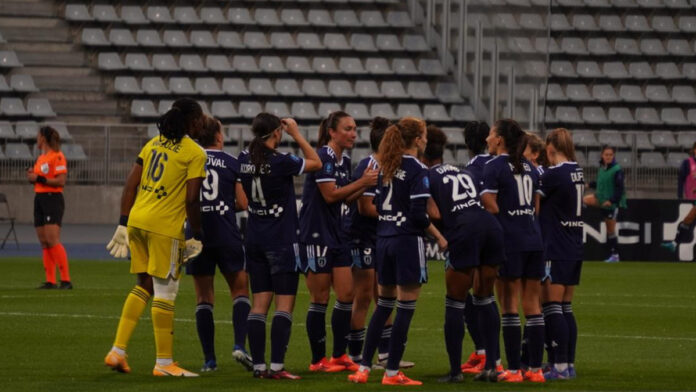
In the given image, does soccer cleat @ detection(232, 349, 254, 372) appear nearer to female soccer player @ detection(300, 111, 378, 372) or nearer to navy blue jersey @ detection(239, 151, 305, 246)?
female soccer player @ detection(300, 111, 378, 372)

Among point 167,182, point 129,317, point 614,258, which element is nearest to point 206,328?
point 129,317

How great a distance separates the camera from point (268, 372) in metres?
9.73

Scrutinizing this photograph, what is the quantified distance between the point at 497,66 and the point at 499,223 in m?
17.8

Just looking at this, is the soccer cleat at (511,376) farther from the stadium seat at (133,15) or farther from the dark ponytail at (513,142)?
the stadium seat at (133,15)

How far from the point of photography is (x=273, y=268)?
9656mm

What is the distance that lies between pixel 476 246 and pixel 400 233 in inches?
22.3

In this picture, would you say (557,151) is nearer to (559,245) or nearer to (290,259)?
(559,245)

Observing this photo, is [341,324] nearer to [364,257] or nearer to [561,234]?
[364,257]

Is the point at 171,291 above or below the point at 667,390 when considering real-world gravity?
above

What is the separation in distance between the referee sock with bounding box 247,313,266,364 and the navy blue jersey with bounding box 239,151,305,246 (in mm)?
540

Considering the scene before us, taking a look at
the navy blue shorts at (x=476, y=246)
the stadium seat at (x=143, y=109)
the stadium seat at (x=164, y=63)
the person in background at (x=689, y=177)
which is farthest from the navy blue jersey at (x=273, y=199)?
the stadium seat at (x=164, y=63)

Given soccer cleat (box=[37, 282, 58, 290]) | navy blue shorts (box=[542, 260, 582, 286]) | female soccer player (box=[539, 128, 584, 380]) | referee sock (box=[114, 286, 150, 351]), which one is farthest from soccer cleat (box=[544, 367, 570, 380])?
soccer cleat (box=[37, 282, 58, 290])

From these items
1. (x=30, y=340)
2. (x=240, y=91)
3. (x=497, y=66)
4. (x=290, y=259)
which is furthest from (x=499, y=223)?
(x=240, y=91)

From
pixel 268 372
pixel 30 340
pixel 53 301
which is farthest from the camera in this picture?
pixel 53 301
